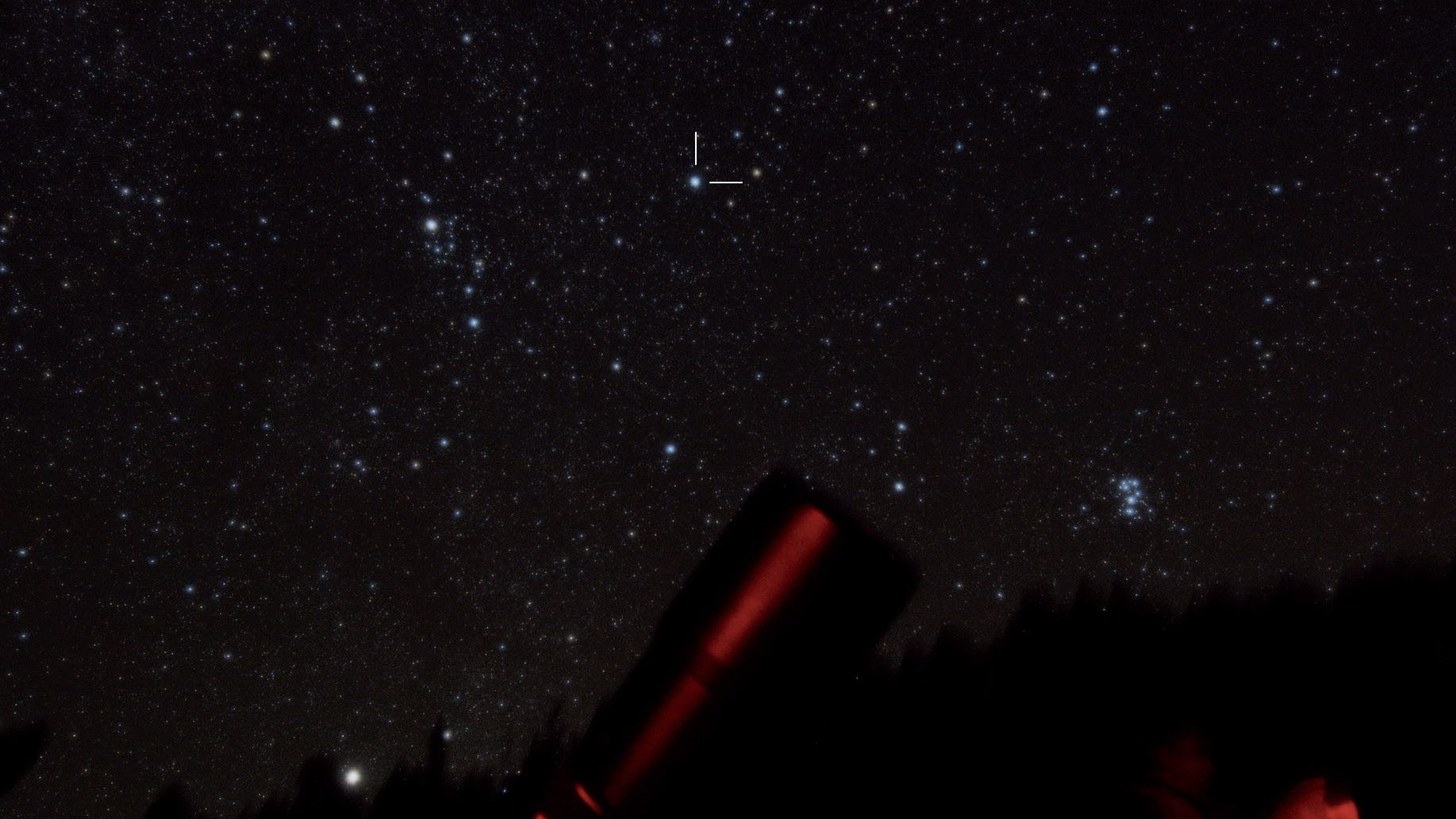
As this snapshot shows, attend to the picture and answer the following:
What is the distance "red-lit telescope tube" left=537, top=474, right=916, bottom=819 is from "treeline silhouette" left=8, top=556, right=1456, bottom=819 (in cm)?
95

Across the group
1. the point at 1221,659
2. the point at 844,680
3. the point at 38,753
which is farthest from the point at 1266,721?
the point at 38,753

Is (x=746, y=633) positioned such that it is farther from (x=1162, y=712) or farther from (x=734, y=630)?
(x=1162, y=712)

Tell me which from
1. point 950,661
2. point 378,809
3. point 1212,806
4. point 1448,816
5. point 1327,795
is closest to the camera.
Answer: point 1327,795

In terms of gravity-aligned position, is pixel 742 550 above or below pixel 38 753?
above

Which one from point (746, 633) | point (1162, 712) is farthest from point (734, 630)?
point (1162, 712)

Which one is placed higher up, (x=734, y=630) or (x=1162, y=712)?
(x=1162, y=712)

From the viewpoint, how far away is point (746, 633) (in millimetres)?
640

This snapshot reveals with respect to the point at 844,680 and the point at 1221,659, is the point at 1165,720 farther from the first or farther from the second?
the point at 844,680

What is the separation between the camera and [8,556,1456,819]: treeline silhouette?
2396mm

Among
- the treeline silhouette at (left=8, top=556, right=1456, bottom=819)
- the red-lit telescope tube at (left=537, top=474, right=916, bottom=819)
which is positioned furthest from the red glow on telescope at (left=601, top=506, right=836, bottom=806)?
the treeline silhouette at (left=8, top=556, right=1456, bottom=819)

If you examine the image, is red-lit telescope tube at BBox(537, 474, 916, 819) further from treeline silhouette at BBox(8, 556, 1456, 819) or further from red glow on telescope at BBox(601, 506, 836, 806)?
treeline silhouette at BBox(8, 556, 1456, 819)

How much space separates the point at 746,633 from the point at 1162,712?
9.83ft

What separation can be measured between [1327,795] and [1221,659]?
3.51 feet

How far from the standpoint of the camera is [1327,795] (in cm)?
196
